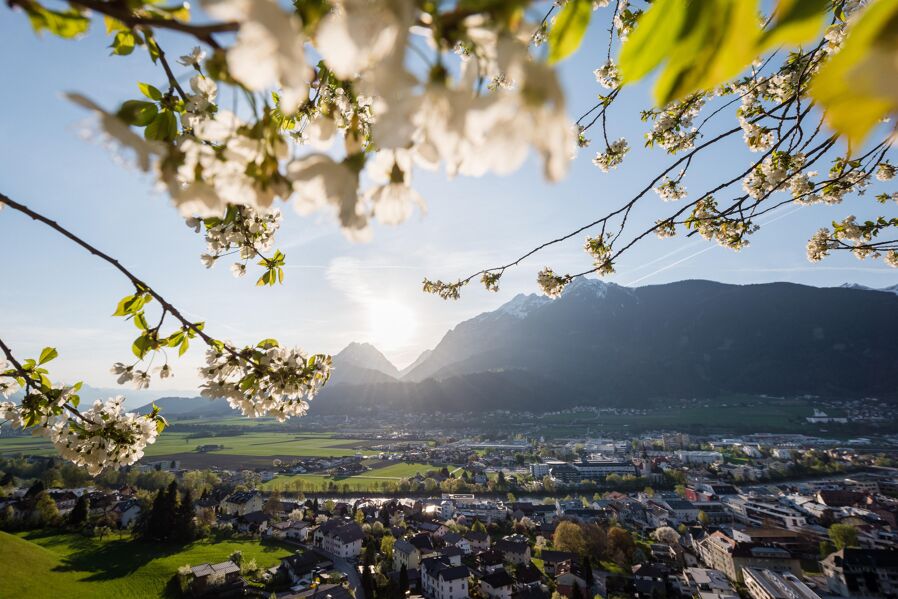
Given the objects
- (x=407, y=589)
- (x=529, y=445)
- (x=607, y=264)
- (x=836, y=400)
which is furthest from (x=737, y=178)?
(x=836, y=400)

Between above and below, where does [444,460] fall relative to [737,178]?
below

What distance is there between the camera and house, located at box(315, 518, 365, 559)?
121 ft

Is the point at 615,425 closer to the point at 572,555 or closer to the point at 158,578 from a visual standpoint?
the point at 572,555

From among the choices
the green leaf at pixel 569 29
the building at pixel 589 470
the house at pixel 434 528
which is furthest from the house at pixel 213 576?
the building at pixel 589 470

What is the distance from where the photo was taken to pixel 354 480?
6256 centimetres

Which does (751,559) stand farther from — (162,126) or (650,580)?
(162,126)

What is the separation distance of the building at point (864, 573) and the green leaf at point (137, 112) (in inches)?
1954

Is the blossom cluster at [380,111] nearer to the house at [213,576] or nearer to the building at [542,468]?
the house at [213,576]

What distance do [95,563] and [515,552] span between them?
3194 cm

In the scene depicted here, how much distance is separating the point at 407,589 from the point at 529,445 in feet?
226

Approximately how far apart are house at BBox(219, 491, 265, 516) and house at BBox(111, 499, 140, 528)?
8585 mm

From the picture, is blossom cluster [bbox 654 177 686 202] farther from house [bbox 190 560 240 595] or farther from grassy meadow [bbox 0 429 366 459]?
grassy meadow [bbox 0 429 366 459]

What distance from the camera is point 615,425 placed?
362 feet

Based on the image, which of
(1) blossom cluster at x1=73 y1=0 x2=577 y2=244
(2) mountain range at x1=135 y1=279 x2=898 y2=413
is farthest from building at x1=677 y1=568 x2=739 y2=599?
(2) mountain range at x1=135 y1=279 x2=898 y2=413
